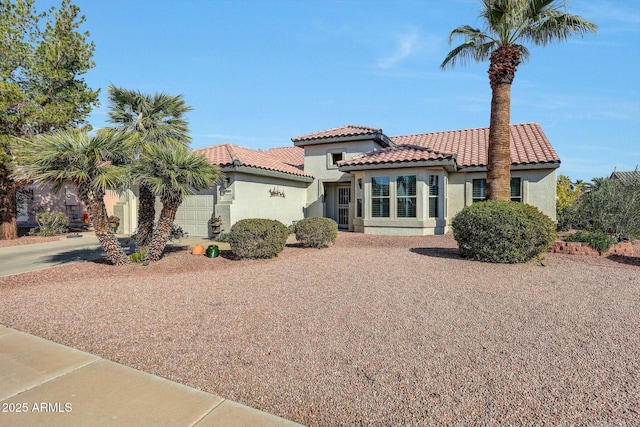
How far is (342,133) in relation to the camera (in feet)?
64.1

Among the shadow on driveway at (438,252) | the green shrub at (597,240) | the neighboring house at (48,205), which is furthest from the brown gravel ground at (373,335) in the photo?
the neighboring house at (48,205)

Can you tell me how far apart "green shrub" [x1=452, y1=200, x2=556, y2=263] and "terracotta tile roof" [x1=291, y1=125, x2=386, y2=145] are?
1024 centimetres

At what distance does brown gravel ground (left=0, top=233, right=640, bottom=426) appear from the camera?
10.2ft

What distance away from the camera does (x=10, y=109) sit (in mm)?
14820

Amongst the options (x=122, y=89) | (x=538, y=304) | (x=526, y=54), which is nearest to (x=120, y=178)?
(x=122, y=89)

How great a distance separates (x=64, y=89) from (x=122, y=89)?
28.6 feet

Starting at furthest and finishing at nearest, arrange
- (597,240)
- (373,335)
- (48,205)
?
(48,205)
(597,240)
(373,335)

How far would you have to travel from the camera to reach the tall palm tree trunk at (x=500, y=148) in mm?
11391

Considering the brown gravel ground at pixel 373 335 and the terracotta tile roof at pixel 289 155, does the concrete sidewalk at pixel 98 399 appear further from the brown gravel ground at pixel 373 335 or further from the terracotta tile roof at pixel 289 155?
the terracotta tile roof at pixel 289 155

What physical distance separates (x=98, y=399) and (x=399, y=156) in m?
15.1

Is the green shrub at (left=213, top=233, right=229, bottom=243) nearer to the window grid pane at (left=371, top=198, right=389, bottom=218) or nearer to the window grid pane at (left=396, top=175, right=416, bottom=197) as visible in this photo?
the window grid pane at (left=371, top=198, right=389, bottom=218)

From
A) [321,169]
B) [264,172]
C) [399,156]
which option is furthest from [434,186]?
[264,172]

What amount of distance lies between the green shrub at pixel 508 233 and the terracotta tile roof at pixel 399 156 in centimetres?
626

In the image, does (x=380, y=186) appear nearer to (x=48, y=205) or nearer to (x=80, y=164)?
(x=80, y=164)
